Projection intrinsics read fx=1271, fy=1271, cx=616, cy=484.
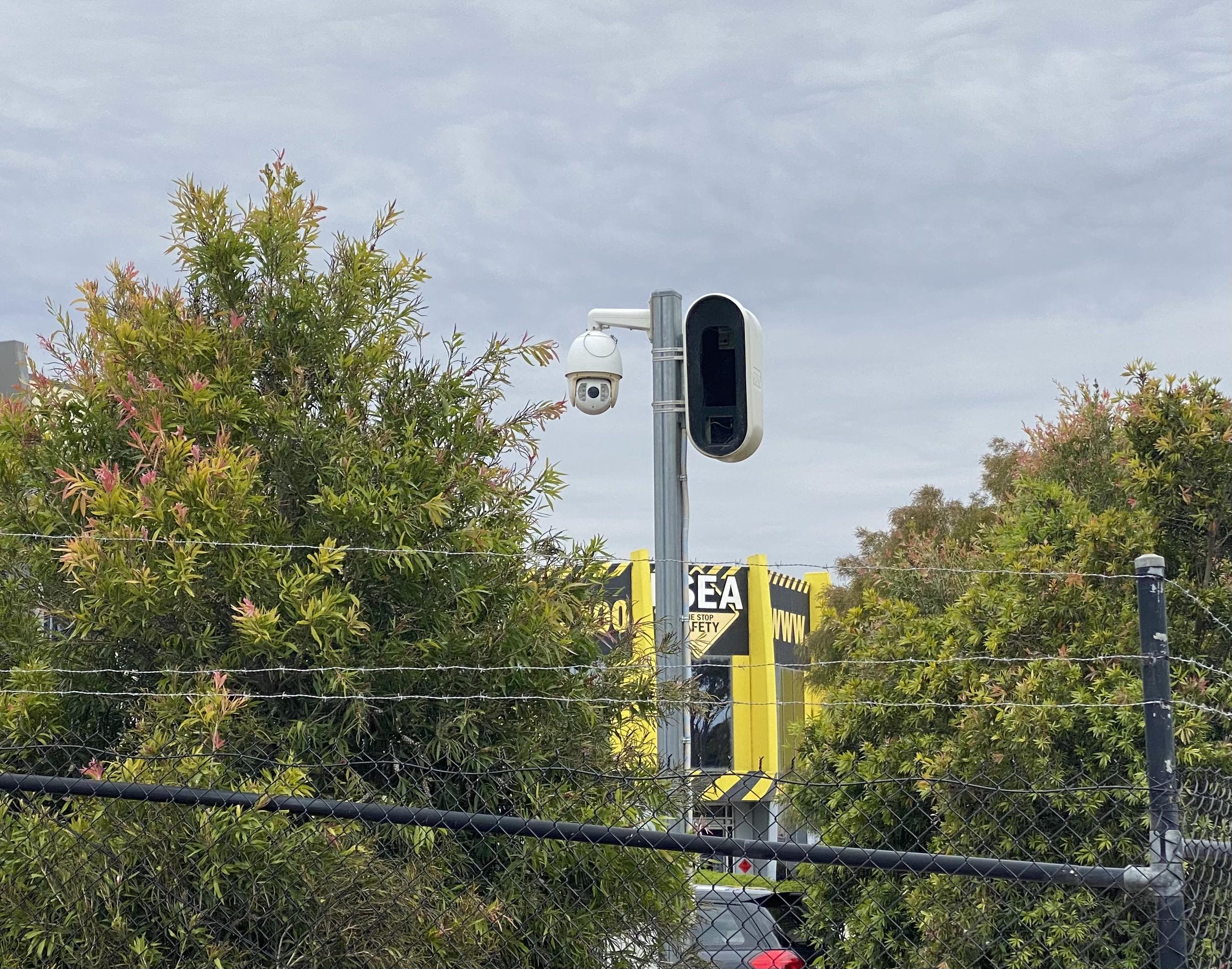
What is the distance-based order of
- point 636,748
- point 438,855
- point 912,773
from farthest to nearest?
point 912,773
point 636,748
point 438,855

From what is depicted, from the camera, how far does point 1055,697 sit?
7.76 meters

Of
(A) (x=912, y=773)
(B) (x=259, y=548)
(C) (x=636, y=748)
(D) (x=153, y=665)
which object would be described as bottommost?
(A) (x=912, y=773)

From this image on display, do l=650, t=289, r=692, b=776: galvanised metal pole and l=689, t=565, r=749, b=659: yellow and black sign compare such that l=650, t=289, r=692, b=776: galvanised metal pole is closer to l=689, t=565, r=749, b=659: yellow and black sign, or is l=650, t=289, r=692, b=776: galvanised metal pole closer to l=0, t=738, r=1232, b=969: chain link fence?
l=0, t=738, r=1232, b=969: chain link fence

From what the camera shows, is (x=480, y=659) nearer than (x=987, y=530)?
Yes

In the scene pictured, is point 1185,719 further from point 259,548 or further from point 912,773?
point 259,548

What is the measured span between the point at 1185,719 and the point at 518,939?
4.32 meters

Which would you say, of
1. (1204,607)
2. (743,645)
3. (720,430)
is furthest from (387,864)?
(743,645)

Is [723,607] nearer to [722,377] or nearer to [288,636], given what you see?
[722,377]

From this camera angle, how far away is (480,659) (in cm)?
486

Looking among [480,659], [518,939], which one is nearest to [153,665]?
[480,659]

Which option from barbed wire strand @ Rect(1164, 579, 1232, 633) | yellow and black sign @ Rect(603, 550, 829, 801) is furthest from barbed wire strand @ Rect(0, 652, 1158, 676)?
yellow and black sign @ Rect(603, 550, 829, 801)

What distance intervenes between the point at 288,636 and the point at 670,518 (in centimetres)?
188

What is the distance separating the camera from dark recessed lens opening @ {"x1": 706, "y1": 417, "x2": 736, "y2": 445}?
5.72 m

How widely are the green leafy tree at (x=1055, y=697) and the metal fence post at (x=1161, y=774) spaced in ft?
8.65
